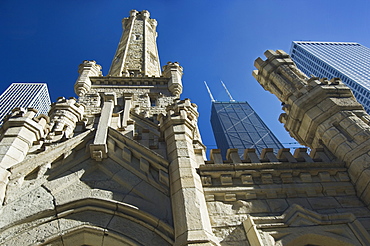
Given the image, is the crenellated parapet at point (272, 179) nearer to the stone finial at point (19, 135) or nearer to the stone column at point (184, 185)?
the stone column at point (184, 185)

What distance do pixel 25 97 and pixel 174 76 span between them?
325ft

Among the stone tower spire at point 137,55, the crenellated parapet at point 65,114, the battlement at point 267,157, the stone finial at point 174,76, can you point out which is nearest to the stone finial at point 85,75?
the stone tower spire at point 137,55

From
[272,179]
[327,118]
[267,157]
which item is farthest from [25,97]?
[272,179]

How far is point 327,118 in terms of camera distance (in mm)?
9359

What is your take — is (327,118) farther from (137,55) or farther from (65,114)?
(137,55)

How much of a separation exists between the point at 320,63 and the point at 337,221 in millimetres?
104516

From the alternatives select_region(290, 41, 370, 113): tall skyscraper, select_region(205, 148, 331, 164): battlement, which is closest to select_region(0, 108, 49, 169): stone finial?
select_region(205, 148, 331, 164): battlement

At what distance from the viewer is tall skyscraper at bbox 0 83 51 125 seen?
9608cm

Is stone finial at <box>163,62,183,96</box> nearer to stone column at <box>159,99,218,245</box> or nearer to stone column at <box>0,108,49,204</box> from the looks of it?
stone column at <box>159,99,218,245</box>

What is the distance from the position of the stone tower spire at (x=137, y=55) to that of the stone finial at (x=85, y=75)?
1.81m

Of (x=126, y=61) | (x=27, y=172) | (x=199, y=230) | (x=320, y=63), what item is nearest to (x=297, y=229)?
(x=199, y=230)

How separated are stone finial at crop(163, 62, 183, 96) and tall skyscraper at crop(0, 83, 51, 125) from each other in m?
83.5

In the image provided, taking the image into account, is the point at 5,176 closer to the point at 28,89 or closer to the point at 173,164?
the point at 173,164

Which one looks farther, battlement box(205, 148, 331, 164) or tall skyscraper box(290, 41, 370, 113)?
tall skyscraper box(290, 41, 370, 113)
